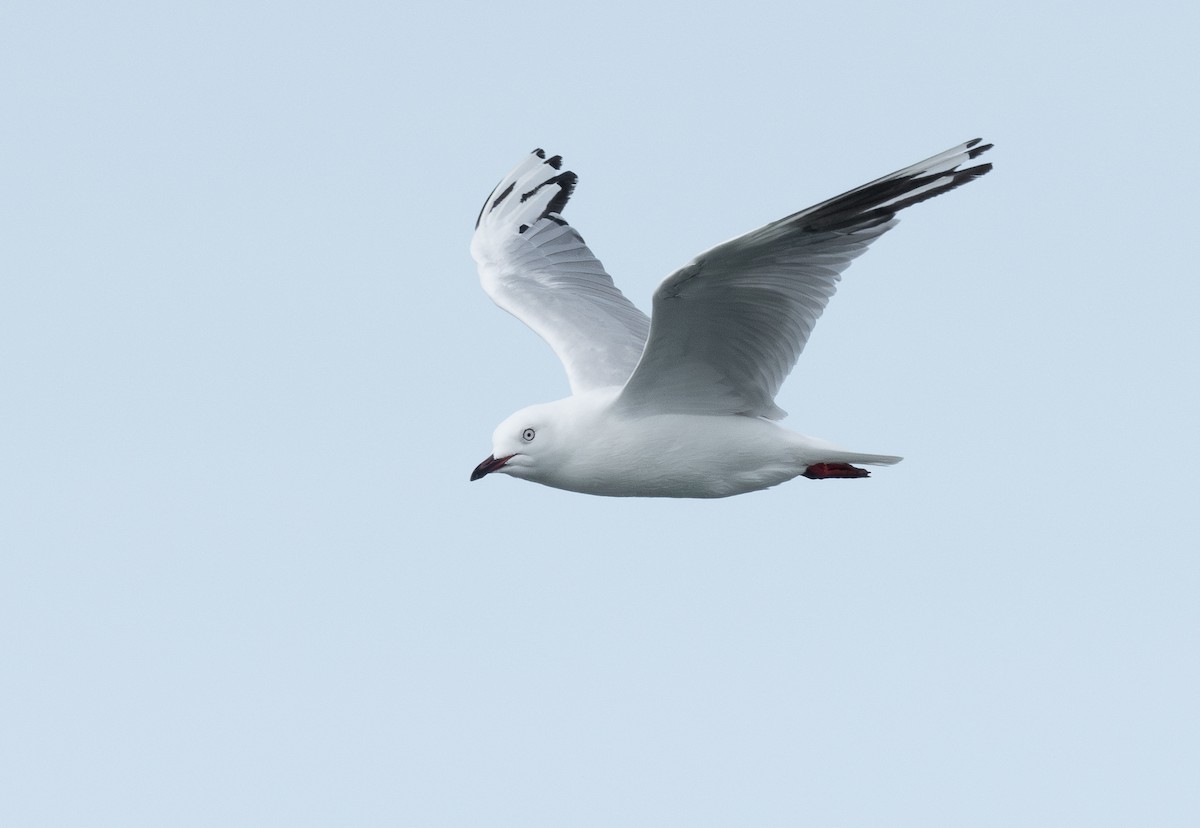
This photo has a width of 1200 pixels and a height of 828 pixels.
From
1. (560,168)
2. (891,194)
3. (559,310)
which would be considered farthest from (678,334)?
(560,168)

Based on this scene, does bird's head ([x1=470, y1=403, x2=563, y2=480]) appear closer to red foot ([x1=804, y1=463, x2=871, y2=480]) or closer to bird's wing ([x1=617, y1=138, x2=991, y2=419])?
bird's wing ([x1=617, y1=138, x2=991, y2=419])

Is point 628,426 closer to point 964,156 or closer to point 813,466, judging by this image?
point 813,466

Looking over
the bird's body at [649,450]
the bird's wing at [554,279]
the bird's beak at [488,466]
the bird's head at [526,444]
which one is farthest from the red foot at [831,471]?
the bird's beak at [488,466]

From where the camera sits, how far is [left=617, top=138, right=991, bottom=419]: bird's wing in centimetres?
970

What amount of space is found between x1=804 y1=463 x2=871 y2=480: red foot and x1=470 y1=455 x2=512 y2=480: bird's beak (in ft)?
6.25

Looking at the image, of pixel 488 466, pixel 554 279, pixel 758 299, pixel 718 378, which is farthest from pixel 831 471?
pixel 554 279

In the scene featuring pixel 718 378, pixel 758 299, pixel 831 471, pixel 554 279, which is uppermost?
pixel 554 279

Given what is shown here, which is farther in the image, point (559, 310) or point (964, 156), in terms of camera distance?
point (559, 310)

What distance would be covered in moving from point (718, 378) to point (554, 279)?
3271 mm

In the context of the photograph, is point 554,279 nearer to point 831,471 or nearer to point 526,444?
point 526,444

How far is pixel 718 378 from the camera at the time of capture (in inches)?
429

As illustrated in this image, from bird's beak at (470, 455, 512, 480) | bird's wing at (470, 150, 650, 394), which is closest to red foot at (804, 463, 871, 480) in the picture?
bird's wing at (470, 150, 650, 394)

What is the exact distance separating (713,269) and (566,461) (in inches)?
69.3

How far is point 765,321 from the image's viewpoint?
34.7ft
